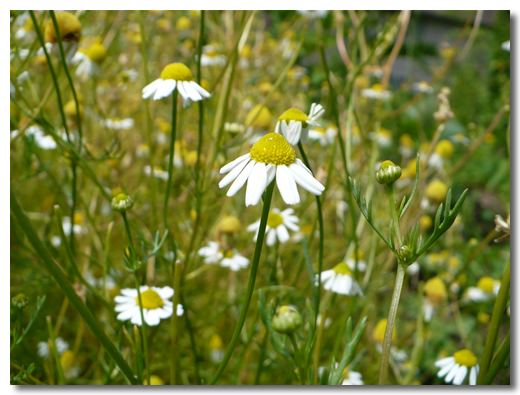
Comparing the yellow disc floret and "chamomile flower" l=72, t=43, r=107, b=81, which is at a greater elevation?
"chamomile flower" l=72, t=43, r=107, b=81

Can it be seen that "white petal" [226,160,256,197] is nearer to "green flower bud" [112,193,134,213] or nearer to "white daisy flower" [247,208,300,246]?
"green flower bud" [112,193,134,213]

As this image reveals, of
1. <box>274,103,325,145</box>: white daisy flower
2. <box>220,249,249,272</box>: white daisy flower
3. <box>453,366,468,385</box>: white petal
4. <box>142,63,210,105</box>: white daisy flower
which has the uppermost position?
<box>142,63,210,105</box>: white daisy flower

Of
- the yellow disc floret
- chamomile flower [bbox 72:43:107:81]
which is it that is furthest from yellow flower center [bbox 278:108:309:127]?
chamomile flower [bbox 72:43:107:81]

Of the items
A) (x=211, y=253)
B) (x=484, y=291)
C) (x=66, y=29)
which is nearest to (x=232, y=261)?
(x=211, y=253)

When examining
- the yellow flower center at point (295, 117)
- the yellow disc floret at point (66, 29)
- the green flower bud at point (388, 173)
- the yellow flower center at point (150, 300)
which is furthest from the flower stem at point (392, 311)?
the yellow disc floret at point (66, 29)

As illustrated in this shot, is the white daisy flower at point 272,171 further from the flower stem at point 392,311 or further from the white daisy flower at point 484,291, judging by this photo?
the white daisy flower at point 484,291

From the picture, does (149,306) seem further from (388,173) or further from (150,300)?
(388,173)
